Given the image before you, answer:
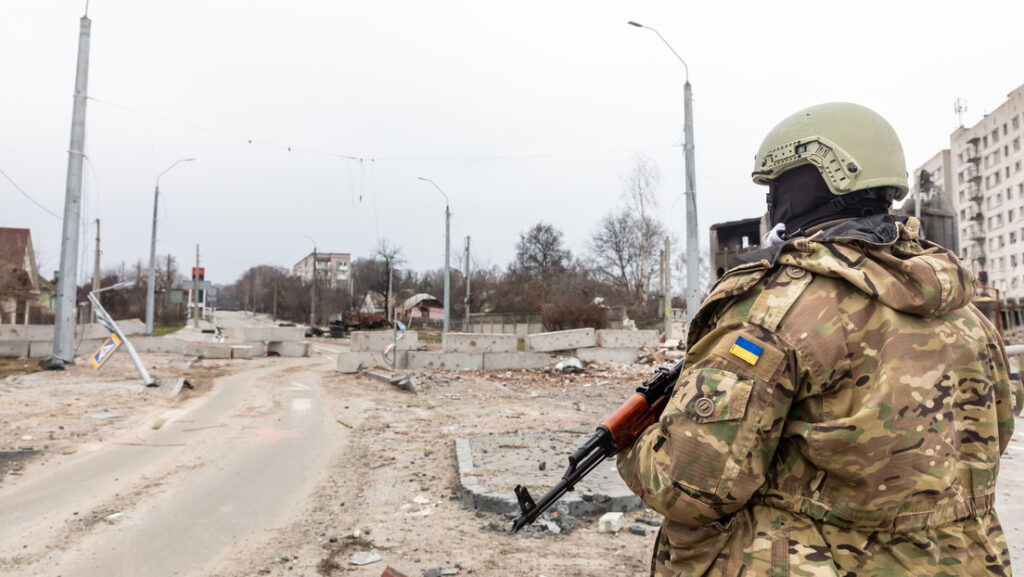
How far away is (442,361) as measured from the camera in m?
16.5

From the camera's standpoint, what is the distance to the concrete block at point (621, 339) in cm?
1769

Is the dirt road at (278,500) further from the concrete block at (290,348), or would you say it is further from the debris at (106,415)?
the concrete block at (290,348)

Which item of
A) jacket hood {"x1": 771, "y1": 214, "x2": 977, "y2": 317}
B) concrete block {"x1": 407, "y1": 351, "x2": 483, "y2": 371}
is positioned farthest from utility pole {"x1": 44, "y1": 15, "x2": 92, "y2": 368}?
jacket hood {"x1": 771, "y1": 214, "x2": 977, "y2": 317}

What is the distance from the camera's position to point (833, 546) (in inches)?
54.1

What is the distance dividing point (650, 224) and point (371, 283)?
3402 cm

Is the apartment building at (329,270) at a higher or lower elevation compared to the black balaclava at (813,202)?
higher

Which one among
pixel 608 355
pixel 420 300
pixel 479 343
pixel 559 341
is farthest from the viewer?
pixel 420 300

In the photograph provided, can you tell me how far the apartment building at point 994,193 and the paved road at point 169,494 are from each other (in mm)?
61563

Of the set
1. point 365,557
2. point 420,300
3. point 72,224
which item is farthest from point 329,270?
point 365,557

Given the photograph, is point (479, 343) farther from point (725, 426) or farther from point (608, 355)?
point (725, 426)

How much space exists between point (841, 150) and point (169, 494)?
579cm

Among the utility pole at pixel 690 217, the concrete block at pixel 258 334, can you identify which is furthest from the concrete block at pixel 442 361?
the concrete block at pixel 258 334

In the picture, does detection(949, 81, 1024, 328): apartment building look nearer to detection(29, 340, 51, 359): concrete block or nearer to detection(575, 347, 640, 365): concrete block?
detection(575, 347, 640, 365): concrete block

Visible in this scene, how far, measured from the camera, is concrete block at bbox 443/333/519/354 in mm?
16750
